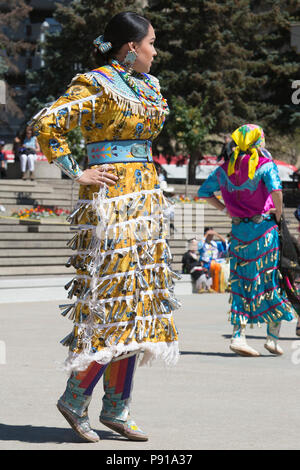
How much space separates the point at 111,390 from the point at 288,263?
3.80 metres

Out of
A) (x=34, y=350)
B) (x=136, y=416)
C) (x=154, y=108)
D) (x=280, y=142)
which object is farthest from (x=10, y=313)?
(x=280, y=142)

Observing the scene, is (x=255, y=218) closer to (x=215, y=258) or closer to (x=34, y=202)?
(x=215, y=258)

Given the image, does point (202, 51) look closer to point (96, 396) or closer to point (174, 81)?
point (174, 81)

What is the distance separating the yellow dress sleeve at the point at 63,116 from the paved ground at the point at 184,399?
4.58 feet

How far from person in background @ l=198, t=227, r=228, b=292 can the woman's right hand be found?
12.2m

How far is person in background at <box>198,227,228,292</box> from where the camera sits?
17188 millimetres

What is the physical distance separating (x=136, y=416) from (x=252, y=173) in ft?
10.7

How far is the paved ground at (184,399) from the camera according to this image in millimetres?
4535

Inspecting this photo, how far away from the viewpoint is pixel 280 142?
54406 mm

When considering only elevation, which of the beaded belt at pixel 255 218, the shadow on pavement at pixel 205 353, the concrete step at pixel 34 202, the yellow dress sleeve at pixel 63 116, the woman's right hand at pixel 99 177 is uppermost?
the yellow dress sleeve at pixel 63 116

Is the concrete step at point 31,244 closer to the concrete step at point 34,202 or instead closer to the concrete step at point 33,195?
the concrete step at point 34,202

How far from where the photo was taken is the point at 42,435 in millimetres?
4621

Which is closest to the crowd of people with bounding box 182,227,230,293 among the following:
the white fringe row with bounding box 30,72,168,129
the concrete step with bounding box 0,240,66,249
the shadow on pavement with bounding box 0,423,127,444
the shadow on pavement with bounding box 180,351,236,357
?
the concrete step with bounding box 0,240,66,249

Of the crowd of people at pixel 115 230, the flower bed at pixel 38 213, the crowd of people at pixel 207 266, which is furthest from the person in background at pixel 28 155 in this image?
the crowd of people at pixel 115 230
